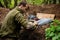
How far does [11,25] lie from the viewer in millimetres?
7703

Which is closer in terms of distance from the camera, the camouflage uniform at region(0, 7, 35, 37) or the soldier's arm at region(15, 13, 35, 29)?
the soldier's arm at region(15, 13, 35, 29)

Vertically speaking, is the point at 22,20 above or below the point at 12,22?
above

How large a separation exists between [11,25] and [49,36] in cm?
131

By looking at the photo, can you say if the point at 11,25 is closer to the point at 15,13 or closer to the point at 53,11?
the point at 15,13

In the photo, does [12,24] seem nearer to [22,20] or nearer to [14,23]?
[14,23]

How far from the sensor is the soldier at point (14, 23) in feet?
23.9

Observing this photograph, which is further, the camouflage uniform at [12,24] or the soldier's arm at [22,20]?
the camouflage uniform at [12,24]

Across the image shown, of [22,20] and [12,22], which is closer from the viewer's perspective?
[22,20]

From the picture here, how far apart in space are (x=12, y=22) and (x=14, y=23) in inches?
3.2

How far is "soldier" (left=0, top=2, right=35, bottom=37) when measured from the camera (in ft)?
23.9

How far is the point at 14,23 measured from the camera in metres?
7.67

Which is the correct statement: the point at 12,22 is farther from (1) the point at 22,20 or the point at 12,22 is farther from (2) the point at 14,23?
(1) the point at 22,20

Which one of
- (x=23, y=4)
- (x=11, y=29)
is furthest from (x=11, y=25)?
(x=23, y=4)

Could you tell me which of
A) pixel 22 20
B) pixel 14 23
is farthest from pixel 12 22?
pixel 22 20
